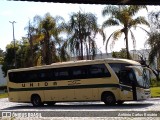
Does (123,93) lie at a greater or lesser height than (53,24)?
lesser

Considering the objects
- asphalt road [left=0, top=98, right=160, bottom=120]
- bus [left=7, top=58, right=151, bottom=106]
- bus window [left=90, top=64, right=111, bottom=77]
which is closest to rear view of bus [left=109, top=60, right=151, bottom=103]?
bus [left=7, top=58, right=151, bottom=106]

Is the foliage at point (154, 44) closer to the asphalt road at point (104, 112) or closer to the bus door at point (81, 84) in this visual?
the bus door at point (81, 84)

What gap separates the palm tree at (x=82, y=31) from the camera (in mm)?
38731

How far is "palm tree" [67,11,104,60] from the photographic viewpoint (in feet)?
127

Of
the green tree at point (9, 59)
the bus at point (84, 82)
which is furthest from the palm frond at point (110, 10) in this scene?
the green tree at point (9, 59)

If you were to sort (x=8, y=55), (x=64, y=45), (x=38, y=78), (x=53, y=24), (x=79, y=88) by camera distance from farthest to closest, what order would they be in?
(x=8, y=55)
(x=53, y=24)
(x=64, y=45)
(x=38, y=78)
(x=79, y=88)

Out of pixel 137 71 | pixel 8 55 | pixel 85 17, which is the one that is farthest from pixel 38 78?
pixel 8 55

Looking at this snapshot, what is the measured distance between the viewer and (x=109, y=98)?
21.5 m

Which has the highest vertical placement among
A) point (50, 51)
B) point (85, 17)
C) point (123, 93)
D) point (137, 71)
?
point (85, 17)

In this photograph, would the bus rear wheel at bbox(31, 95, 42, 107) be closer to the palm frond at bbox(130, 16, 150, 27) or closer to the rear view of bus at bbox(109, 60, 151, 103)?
the rear view of bus at bbox(109, 60, 151, 103)

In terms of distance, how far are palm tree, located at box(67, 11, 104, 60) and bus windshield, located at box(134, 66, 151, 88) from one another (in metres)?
17.0

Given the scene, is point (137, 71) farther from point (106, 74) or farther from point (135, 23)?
point (135, 23)

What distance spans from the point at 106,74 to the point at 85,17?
59.9ft

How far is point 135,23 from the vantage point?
38.2 m
